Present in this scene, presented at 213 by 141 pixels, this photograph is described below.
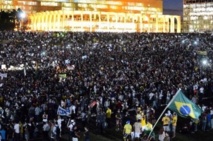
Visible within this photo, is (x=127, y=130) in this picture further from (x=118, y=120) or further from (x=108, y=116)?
(x=108, y=116)

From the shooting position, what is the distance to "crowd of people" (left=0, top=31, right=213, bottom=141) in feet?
66.1

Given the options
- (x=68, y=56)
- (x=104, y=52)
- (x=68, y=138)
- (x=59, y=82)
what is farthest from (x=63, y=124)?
(x=104, y=52)

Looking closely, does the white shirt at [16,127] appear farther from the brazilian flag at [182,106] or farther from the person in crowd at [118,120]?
the brazilian flag at [182,106]

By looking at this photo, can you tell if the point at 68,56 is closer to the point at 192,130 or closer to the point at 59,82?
the point at 59,82

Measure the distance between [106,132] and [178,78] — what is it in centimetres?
1070

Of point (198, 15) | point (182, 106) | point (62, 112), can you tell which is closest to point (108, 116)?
point (62, 112)

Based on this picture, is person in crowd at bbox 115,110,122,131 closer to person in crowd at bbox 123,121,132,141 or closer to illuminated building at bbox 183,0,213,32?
person in crowd at bbox 123,121,132,141

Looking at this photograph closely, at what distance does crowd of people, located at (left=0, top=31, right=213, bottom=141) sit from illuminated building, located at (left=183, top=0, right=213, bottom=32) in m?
129

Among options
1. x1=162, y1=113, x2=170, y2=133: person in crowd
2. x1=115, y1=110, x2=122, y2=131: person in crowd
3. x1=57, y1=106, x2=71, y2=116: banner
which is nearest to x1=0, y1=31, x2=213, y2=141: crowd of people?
x1=115, y1=110, x2=122, y2=131: person in crowd

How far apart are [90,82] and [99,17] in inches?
4080

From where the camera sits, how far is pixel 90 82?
28969 mm

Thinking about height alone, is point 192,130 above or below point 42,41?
below

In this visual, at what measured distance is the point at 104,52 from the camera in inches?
1797

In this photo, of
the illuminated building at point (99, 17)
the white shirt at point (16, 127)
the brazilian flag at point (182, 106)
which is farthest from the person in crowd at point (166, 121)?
the illuminated building at point (99, 17)
